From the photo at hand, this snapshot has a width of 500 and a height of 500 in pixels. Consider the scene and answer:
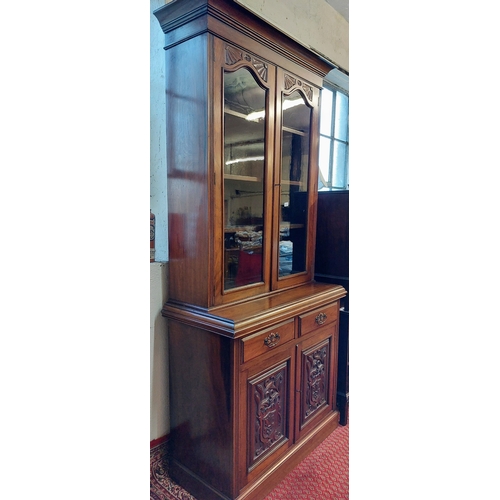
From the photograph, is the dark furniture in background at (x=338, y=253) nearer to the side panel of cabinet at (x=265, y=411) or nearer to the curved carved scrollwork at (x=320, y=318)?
the curved carved scrollwork at (x=320, y=318)

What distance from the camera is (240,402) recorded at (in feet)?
3.78

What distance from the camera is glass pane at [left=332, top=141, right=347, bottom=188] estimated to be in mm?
2641

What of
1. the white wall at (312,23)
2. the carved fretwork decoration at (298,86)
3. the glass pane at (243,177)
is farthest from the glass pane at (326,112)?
the glass pane at (243,177)

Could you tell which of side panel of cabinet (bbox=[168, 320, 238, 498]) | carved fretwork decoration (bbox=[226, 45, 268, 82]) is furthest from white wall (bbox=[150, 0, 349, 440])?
carved fretwork decoration (bbox=[226, 45, 268, 82])

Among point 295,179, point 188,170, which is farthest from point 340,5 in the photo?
point 188,170

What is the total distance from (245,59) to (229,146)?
295 millimetres
